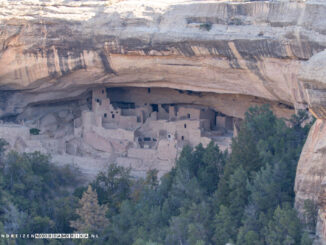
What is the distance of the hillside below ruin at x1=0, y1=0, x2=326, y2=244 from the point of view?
16.8m

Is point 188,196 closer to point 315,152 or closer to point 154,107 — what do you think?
point 315,152

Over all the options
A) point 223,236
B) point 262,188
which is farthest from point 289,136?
point 223,236

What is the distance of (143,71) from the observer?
19375mm

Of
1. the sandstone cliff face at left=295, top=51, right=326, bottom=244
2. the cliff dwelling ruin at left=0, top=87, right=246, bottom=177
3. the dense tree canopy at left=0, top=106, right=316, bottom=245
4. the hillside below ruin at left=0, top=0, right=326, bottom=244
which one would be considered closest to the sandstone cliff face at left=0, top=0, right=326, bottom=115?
the hillside below ruin at left=0, top=0, right=326, bottom=244

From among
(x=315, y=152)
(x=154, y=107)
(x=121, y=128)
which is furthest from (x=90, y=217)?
(x=315, y=152)

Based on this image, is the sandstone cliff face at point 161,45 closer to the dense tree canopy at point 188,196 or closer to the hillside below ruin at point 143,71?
the hillside below ruin at point 143,71

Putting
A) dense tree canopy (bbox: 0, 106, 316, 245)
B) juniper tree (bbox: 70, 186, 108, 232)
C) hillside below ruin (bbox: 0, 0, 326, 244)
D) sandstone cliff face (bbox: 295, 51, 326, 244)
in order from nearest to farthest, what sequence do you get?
1. sandstone cliff face (bbox: 295, 51, 326, 244)
2. dense tree canopy (bbox: 0, 106, 316, 245)
3. hillside below ruin (bbox: 0, 0, 326, 244)
4. juniper tree (bbox: 70, 186, 108, 232)

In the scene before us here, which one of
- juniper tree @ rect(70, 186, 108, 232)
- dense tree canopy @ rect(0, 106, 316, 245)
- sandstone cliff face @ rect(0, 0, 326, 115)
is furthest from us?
juniper tree @ rect(70, 186, 108, 232)

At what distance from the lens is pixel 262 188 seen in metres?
14.2

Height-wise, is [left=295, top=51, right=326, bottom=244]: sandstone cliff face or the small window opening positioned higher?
[left=295, top=51, right=326, bottom=244]: sandstone cliff face

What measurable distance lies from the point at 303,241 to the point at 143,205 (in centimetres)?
521

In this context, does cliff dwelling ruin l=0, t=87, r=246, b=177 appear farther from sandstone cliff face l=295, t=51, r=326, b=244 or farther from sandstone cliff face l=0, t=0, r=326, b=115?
sandstone cliff face l=295, t=51, r=326, b=244

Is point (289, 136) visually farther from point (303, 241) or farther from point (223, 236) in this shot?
point (303, 241)

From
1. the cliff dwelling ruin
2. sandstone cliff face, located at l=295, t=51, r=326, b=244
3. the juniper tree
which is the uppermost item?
sandstone cliff face, located at l=295, t=51, r=326, b=244
